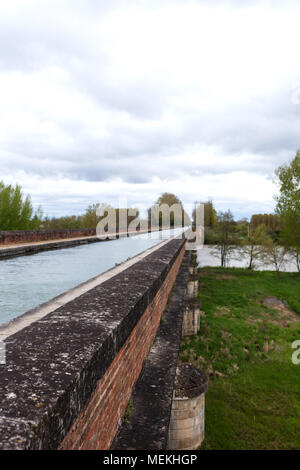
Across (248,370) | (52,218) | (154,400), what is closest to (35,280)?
(154,400)


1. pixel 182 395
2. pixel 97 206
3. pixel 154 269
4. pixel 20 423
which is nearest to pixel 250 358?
pixel 182 395

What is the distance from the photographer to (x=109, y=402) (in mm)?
2201

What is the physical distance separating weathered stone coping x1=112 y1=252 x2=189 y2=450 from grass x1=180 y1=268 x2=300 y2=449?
4648 millimetres

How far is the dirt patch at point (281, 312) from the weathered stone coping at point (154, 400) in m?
15.0

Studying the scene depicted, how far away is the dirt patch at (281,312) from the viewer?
17.6 m

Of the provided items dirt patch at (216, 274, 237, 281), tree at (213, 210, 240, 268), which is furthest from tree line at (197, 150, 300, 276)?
dirt patch at (216, 274, 237, 281)

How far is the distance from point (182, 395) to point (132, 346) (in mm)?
3871

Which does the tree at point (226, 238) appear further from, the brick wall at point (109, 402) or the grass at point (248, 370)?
the brick wall at point (109, 402)

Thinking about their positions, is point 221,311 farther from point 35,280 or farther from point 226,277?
point 35,280

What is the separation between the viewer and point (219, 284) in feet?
88.4

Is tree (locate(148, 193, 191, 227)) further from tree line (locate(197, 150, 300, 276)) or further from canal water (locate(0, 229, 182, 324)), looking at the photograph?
canal water (locate(0, 229, 182, 324))

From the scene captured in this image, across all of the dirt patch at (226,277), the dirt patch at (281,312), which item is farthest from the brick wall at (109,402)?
the dirt patch at (226,277)

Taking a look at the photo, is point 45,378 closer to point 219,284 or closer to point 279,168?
point 219,284

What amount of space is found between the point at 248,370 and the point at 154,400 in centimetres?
955
